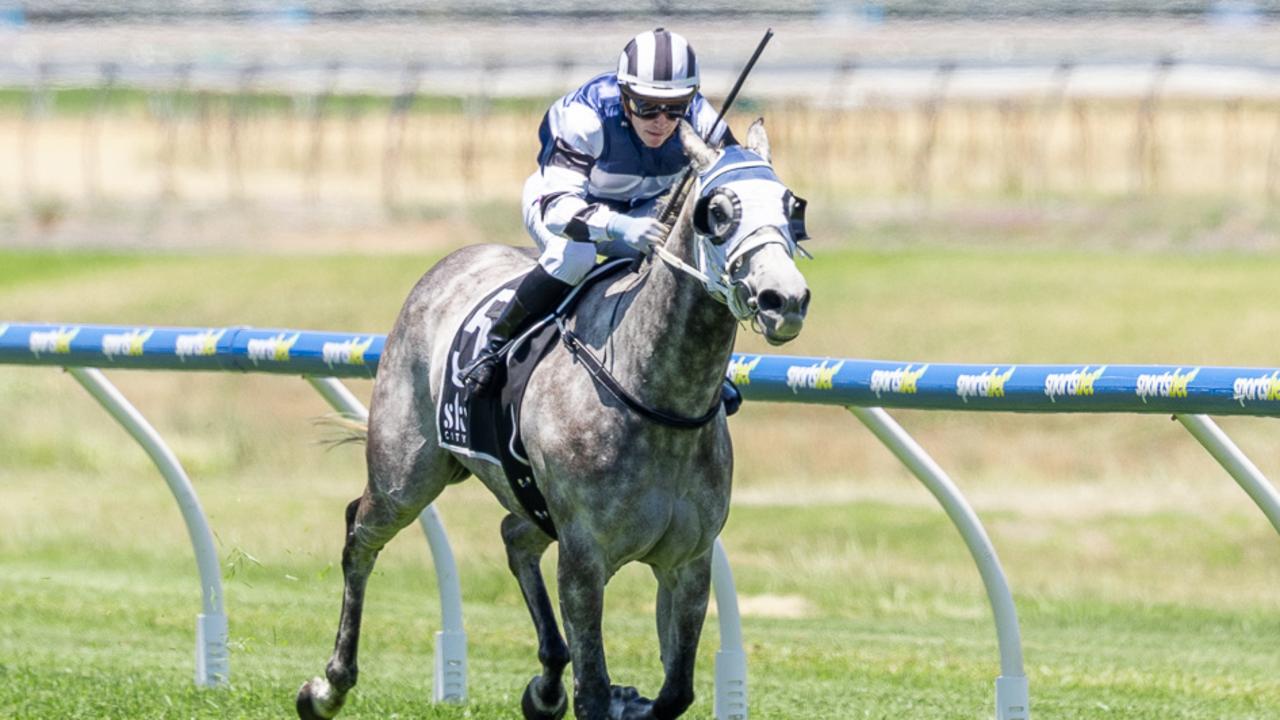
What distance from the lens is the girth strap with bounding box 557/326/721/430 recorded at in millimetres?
4965

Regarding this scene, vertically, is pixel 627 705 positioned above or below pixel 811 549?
below

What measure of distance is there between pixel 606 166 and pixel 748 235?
39.7 inches

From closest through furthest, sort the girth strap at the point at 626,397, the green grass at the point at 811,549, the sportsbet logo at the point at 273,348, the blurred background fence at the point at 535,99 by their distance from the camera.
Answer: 1. the girth strap at the point at 626,397
2. the sportsbet logo at the point at 273,348
3. the green grass at the point at 811,549
4. the blurred background fence at the point at 535,99

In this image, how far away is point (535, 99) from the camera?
128ft

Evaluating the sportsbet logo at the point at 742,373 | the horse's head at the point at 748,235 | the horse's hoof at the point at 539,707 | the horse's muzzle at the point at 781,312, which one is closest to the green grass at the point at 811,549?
the horse's hoof at the point at 539,707

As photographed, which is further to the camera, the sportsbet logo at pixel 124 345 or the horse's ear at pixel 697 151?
A: the sportsbet logo at pixel 124 345

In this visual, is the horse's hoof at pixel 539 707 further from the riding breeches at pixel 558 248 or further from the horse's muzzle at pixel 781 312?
the horse's muzzle at pixel 781 312

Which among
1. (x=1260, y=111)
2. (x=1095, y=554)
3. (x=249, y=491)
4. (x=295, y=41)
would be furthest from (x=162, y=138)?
(x=1095, y=554)

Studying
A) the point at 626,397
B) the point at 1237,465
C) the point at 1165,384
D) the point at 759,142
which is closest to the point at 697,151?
the point at 759,142

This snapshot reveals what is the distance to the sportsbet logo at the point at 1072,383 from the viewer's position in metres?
5.19

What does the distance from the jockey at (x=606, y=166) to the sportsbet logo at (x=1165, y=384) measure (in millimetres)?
1153

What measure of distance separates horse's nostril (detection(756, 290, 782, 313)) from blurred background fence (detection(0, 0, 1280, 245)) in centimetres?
2734

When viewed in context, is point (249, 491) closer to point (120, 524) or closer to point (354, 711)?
point (120, 524)

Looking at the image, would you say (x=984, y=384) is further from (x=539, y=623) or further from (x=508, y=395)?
(x=539, y=623)
